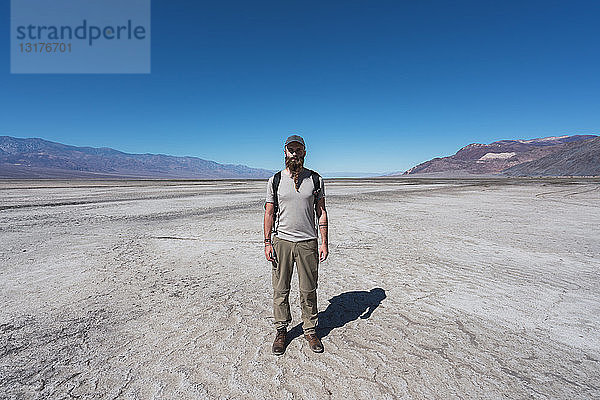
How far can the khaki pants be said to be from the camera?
3.10 meters

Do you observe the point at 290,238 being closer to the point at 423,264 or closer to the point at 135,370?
the point at 135,370

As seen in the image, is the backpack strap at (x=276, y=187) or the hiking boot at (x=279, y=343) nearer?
the backpack strap at (x=276, y=187)

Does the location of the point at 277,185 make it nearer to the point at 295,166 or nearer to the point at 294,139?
the point at 295,166

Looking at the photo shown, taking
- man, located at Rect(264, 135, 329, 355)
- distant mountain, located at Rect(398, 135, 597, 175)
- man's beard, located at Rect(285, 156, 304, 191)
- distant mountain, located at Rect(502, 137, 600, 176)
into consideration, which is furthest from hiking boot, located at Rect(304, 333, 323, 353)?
distant mountain, located at Rect(398, 135, 597, 175)

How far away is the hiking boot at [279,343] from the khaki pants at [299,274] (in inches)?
3.2

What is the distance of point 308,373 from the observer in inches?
116

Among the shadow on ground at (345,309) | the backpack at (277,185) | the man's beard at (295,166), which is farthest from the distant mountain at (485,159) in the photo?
the man's beard at (295,166)

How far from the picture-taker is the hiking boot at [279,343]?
10.6 feet

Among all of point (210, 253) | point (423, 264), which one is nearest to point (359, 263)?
point (423, 264)

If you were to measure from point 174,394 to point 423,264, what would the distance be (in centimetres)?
523

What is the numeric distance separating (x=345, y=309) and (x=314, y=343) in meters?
1.17

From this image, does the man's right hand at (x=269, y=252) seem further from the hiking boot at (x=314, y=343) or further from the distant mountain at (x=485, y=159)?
the distant mountain at (x=485, y=159)

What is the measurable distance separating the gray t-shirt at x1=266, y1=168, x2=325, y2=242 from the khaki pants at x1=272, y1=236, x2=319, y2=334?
0.10 metres

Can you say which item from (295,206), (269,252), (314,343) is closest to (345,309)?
(314,343)
